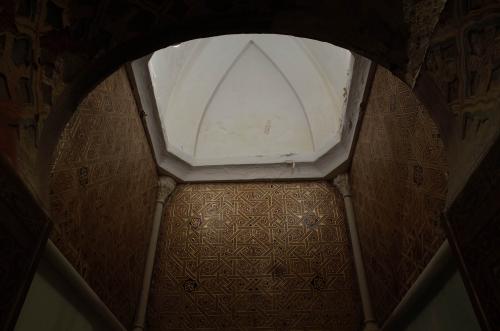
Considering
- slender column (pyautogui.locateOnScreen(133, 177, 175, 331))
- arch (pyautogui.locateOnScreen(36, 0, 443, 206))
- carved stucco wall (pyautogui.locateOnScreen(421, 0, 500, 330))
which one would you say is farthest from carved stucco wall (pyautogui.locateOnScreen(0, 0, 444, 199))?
slender column (pyautogui.locateOnScreen(133, 177, 175, 331))

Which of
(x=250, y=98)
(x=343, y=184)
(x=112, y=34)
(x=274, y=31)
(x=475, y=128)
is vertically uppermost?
(x=250, y=98)

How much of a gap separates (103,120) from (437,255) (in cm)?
231

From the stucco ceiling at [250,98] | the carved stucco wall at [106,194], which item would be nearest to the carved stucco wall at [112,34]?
the carved stucco wall at [106,194]

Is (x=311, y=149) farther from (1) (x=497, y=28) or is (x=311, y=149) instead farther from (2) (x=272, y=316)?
(1) (x=497, y=28)

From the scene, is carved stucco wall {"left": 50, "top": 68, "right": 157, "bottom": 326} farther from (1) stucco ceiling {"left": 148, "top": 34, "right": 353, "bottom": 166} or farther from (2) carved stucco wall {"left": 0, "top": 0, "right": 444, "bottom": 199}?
(1) stucco ceiling {"left": 148, "top": 34, "right": 353, "bottom": 166}

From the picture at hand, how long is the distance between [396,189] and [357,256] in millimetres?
1200

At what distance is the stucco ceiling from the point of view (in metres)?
4.94

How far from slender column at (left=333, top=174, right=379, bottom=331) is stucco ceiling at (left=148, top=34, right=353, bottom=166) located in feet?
1.80

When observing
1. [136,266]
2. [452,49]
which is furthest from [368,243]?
[452,49]

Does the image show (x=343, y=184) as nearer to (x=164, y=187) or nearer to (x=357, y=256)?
(x=357, y=256)

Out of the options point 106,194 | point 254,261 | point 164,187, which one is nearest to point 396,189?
point 254,261

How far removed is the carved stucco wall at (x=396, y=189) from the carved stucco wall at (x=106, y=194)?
2.09 metres

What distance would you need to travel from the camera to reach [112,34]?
1.84 m

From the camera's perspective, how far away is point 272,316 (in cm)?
367
